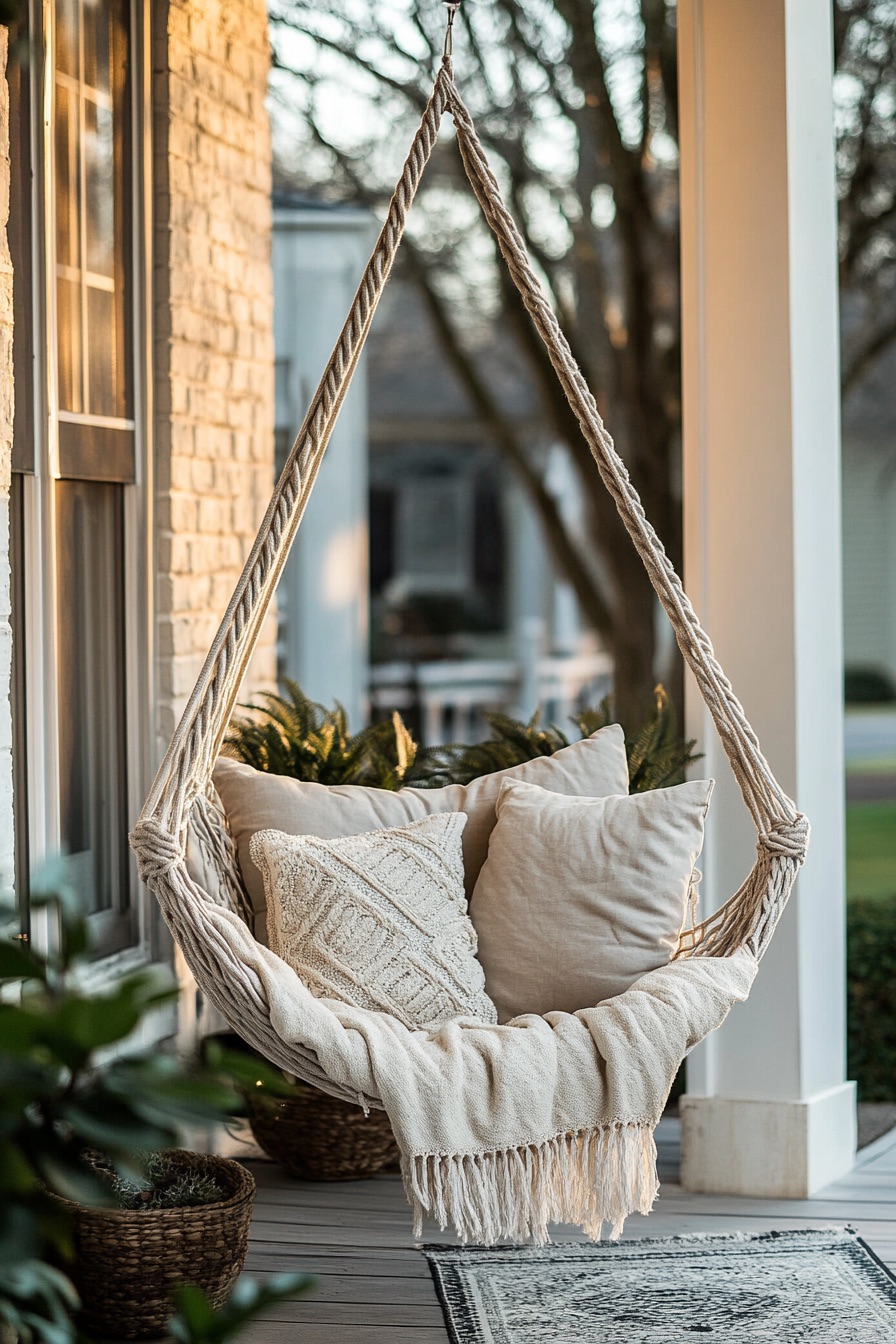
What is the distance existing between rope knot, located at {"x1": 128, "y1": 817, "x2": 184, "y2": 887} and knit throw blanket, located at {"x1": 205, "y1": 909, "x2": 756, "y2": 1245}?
0.36 ft

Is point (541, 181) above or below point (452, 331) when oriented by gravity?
above

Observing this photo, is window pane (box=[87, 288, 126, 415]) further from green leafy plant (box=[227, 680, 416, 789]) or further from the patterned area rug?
the patterned area rug

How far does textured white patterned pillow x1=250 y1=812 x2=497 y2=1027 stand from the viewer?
2439 mm

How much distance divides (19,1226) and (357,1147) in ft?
7.58

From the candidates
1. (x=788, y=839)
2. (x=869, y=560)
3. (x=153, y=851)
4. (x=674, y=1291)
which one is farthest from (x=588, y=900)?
(x=869, y=560)

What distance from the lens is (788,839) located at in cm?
245

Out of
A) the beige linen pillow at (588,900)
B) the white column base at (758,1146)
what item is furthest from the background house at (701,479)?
the beige linen pillow at (588,900)

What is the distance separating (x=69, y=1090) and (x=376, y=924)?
1690 mm

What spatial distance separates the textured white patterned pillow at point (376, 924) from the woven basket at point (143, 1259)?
410mm

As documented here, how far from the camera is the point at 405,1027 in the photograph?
237 centimetres

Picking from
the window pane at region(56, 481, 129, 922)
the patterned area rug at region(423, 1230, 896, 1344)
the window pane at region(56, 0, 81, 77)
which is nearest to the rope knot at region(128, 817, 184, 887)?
the window pane at region(56, 481, 129, 922)

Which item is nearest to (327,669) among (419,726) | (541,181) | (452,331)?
(452,331)

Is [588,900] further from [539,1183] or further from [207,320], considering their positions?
[207,320]

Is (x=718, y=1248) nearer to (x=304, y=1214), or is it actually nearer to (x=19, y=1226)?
(x=304, y=1214)
